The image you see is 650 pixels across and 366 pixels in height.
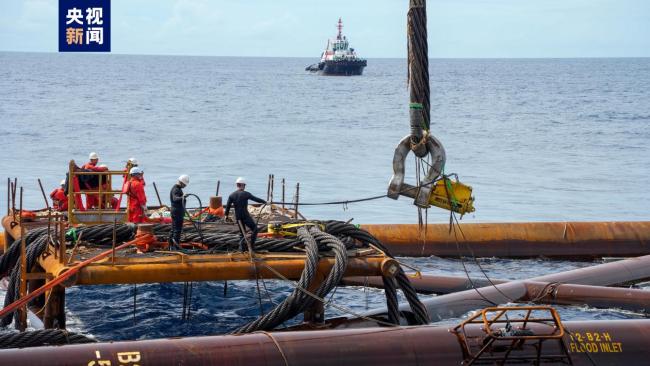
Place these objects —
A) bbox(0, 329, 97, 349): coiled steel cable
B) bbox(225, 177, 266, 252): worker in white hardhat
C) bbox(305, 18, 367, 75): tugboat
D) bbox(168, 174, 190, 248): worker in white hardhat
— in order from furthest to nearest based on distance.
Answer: bbox(305, 18, 367, 75): tugboat < bbox(168, 174, 190, 248): worker in white hardhat < bbox(225, 177, 266, 252): worker in white hardhat < bbox(0, 329, 97, 349): coiled steel cable

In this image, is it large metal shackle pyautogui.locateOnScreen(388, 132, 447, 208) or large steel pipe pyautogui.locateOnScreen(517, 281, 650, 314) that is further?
large steel pipe pyautogui.locateOnScreen(517, 281, 650, 314)

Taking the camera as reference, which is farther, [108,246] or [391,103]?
[391,103]

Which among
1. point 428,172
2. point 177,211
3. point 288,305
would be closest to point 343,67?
point 177,211

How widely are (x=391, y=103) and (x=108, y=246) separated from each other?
320 feet

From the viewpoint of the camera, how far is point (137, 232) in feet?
66.3

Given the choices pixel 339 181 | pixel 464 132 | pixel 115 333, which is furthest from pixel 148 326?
pixel 464 132

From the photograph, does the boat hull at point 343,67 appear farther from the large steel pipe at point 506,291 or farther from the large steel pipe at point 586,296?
the large steel pipe at point 586,296

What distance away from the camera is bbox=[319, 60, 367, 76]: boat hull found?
543 feet

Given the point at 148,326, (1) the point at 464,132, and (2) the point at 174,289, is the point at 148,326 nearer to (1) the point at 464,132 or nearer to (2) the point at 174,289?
(2) the point at 174,289

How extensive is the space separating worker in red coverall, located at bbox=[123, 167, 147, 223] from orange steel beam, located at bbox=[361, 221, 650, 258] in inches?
477

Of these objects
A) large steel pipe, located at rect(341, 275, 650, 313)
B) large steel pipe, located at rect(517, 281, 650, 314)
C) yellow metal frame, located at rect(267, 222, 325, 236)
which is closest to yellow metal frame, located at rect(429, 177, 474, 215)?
yellow metal frame, located at rect(267, 222, 325, 236)

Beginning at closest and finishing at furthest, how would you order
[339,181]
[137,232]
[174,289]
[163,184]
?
1. [137,232]
2. [174,289]
3. [163,184]
4. [339,181]

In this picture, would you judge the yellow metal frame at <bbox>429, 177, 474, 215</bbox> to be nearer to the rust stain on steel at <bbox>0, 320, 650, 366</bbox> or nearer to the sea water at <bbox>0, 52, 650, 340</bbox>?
the rust stain on steel at <bbox>0, 320, 650, 366</bbox>

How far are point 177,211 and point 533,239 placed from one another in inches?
701
